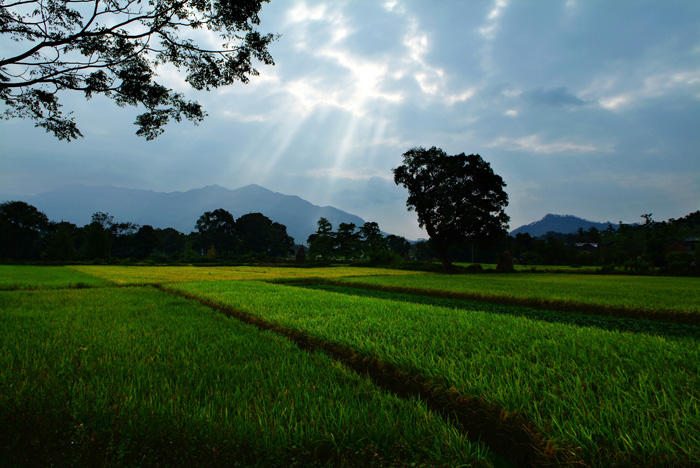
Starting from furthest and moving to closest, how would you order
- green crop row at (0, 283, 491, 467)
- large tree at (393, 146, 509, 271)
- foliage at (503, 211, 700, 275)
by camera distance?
foliage at (503, 211, 700, 275) < large tree at (393, 146, 509, 271) < green crop row at (0, 283, 491, 467)

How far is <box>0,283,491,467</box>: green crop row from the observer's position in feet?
6.37

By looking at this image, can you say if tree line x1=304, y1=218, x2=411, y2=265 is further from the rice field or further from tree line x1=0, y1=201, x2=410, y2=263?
the rice field

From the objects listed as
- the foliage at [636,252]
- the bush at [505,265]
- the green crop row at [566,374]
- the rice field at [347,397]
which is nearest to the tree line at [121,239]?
the bush at [505,265]

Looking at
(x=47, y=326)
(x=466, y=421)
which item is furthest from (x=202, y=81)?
(x=466, y=421)

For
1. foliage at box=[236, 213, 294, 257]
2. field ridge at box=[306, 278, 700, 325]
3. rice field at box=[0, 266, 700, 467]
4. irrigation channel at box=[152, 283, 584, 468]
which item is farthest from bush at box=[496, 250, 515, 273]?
foliage at box=[236, 213, 294, 257]

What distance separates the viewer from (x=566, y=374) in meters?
Result: 3.25

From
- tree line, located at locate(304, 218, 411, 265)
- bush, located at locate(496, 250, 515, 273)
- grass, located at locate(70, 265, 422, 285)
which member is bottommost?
grass, located at locate(70, 265, 422, 285)

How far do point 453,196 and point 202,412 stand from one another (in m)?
32.2

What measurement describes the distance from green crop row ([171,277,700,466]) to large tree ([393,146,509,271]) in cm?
2638

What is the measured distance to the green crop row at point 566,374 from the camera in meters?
2.05

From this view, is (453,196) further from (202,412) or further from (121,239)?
(121,239)

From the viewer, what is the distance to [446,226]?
32.0 metres

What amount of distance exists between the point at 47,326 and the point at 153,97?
8681 mm

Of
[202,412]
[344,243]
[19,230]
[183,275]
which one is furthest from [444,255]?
[19,230]
